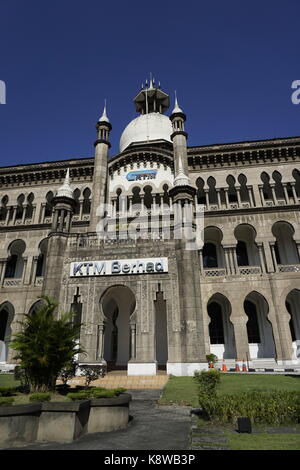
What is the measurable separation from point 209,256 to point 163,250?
446 inches

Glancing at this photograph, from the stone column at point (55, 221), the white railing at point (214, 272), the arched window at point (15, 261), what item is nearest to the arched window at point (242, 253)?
the white railing at point (214, 272)

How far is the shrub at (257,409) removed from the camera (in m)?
8.52

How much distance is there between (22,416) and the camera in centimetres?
707

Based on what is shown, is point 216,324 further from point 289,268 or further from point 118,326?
point 118,326

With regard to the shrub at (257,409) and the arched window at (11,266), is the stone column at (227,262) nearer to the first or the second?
the shrub at (257,409)

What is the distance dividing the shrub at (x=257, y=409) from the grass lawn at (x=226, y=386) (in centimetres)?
293

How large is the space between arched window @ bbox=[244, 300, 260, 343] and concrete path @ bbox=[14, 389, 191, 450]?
747 inches

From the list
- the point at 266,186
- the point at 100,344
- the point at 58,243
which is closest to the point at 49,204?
the point at 58,243

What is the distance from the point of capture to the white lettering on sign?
21389 millimetres

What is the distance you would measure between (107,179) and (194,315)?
739 inches

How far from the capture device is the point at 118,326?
25484 millimetres
